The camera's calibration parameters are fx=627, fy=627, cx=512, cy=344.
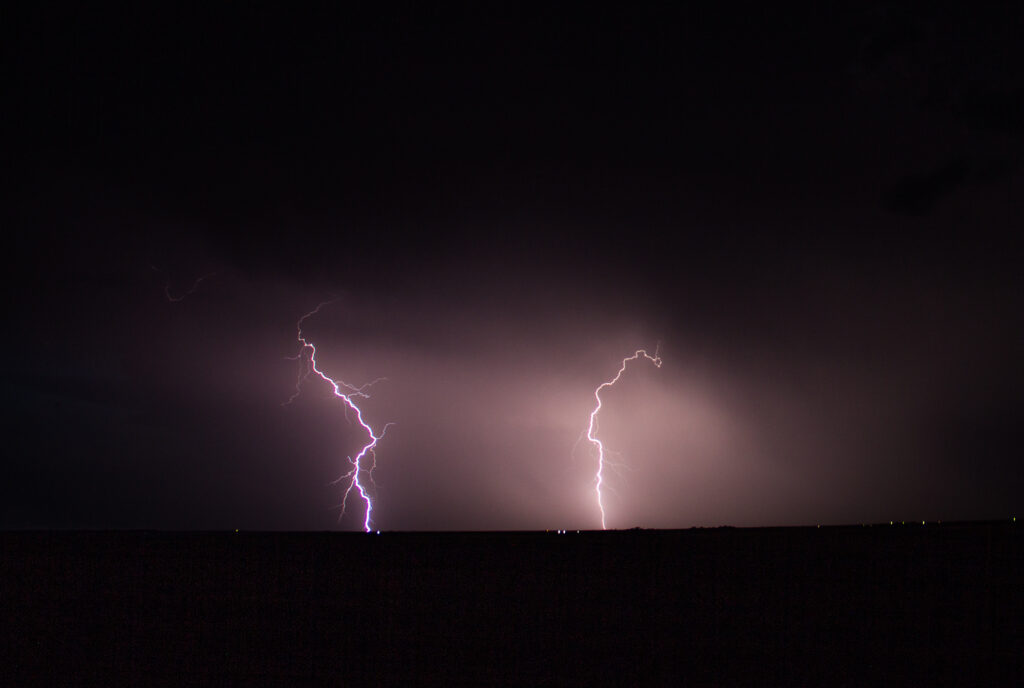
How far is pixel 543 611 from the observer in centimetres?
369

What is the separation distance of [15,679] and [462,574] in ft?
8.61

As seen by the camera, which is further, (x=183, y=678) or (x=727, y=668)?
(x=183, y=678)

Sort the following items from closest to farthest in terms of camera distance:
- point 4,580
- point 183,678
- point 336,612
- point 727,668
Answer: point 727,668, point 183,678, point 336,612, point 4,580

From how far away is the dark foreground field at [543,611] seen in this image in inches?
132

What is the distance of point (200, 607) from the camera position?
12.9 feet

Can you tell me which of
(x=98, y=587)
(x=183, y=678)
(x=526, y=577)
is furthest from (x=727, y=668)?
(x=98, y=587)

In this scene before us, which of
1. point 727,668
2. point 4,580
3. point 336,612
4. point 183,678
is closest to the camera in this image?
point 727,668

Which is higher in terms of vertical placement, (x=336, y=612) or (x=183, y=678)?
(x=336, y=612)

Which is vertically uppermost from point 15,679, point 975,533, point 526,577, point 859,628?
point 975,533

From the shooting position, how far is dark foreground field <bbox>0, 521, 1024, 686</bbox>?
3365 millimetres

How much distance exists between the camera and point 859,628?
3428mm

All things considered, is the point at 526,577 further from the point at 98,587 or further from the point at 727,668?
the point at 98,587

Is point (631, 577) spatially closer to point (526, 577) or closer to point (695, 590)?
point (695, 590)

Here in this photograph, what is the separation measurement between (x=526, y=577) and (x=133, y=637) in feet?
7.83
